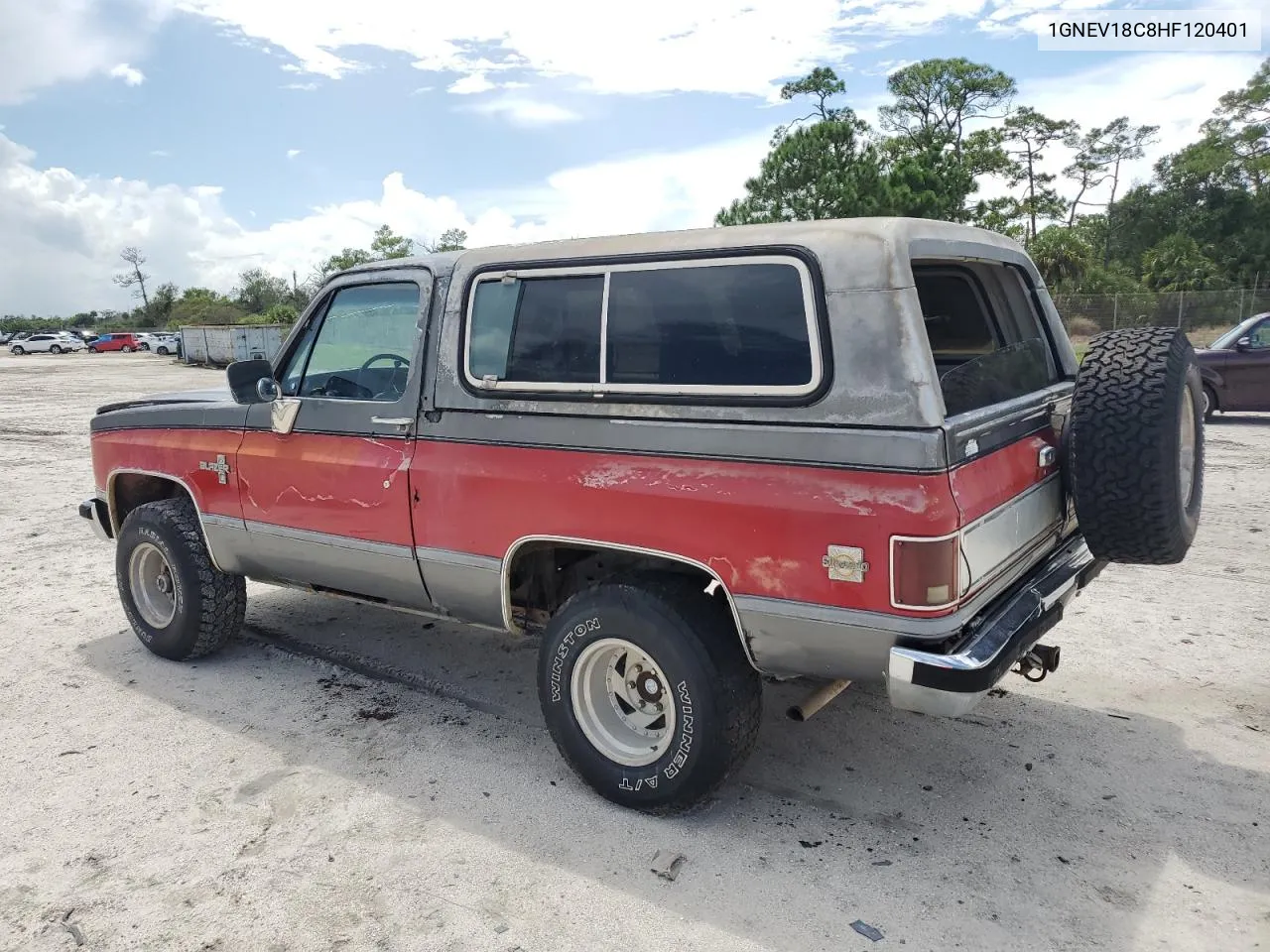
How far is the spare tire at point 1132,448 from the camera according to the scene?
3.13 metres

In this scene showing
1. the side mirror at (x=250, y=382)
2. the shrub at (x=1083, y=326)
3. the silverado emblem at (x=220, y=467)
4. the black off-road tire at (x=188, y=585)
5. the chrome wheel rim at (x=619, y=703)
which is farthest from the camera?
the shrub at (x=1083, y=326)

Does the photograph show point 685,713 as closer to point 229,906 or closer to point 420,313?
point 229,906

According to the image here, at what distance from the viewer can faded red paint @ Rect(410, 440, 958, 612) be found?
9.04 feet

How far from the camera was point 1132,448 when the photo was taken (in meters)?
3.14

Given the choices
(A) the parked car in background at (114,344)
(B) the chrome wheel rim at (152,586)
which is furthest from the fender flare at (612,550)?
(A) the parked car in background at (114,344)

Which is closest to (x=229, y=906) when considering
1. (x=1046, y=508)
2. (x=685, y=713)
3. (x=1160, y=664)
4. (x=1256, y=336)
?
(x=685, y=713)

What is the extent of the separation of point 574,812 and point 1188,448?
9.10 feet

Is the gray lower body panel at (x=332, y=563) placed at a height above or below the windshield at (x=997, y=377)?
below

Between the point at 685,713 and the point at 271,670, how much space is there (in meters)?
2.71

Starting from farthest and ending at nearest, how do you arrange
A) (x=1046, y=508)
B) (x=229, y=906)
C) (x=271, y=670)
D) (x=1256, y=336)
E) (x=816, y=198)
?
(x=816, y=198), (x=1256, y=336), (x=271, y=670), (x=1046, y=508), (x=229, y=906)

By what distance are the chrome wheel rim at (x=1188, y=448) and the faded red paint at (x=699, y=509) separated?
1.42m

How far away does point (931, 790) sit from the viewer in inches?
139

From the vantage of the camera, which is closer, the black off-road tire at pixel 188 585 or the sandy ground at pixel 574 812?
the sandy ground at pixel 574 812

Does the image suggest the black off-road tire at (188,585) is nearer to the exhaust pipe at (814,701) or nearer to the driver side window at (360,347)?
the driver side window at (360,347)
